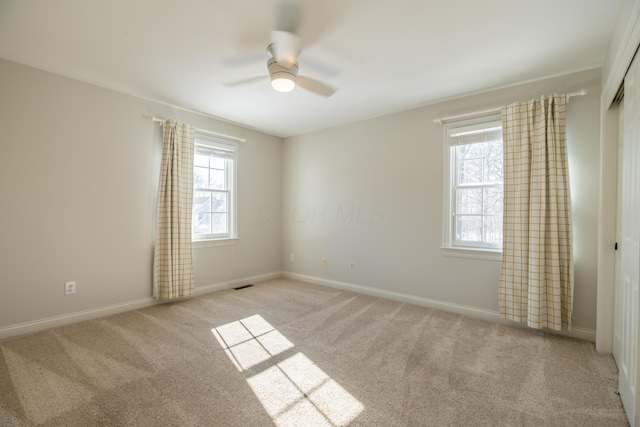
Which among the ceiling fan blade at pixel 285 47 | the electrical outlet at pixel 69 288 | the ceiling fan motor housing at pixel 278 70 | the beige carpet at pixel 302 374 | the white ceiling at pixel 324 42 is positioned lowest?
the beige carpet at pixel 302 374

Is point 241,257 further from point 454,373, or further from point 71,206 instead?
point 454,373

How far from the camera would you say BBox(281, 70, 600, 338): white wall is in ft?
8.56

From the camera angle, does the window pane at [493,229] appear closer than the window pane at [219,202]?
Yes

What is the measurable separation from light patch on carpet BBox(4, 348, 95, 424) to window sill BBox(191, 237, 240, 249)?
1.94 m

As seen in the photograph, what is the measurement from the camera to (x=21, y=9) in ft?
6.29

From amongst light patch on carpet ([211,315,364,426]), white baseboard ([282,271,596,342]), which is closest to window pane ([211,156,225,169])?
white baseboard ([282,271,596,342])

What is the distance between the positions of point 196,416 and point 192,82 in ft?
9.69

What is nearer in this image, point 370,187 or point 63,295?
point 63,295

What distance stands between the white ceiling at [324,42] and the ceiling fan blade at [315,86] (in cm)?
10

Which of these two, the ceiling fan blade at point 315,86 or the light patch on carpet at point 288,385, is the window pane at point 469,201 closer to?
the ceiling fan blade at point 315,86

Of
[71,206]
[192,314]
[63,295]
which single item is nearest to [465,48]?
[192,314]

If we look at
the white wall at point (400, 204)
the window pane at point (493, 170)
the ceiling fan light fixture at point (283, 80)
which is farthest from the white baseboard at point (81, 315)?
the window pane at point (493, 170)

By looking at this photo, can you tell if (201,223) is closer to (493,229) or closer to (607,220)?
(493,229)

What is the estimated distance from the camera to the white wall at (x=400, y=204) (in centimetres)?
261
